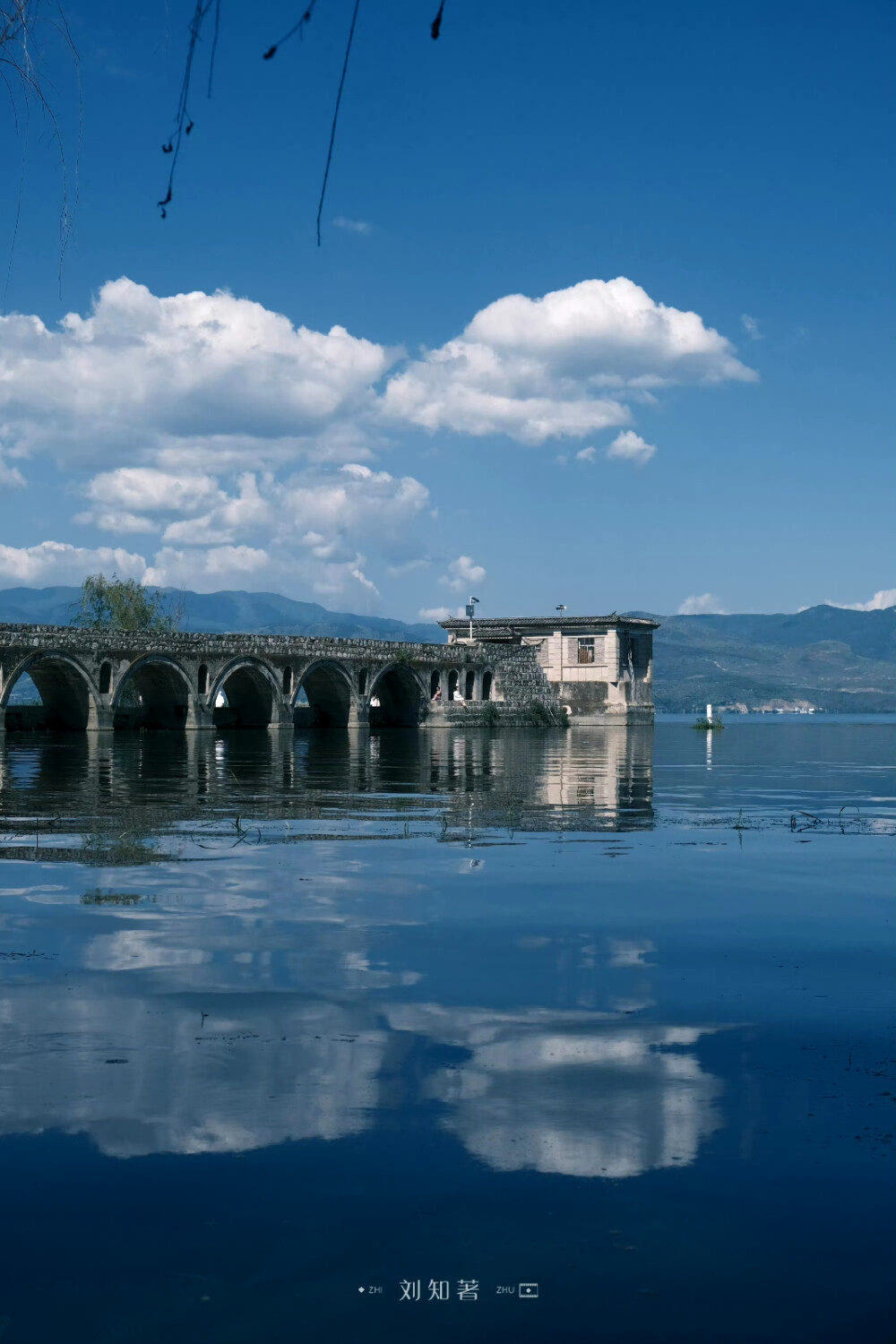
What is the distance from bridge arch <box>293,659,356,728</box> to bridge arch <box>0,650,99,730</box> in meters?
19.5

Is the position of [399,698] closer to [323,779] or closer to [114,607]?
[114,607]

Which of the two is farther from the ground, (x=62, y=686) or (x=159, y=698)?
(x=62, y=686)

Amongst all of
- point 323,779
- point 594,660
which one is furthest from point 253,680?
point 323,779

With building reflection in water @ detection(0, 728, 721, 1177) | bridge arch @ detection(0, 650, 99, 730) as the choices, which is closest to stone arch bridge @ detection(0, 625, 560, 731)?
bridge arch @ detection(0, 650, 99, 730)

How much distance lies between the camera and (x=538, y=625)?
128 meters

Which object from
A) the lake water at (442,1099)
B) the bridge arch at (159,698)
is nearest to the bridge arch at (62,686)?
the bridge arch at (159,698)

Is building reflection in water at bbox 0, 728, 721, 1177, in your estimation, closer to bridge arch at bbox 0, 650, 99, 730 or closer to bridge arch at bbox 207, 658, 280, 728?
bridge arch at bbox 0, 650, 99, 730

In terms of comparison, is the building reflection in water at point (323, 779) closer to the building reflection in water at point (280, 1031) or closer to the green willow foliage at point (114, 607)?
the building reflection in water at point (280, 1031)

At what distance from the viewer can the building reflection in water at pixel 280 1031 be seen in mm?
9211

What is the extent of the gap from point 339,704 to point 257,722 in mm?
7711

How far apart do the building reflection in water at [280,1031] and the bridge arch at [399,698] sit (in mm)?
84466

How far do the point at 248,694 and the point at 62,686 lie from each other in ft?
61.5

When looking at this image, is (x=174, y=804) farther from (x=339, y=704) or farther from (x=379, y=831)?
(x=339, y=704)

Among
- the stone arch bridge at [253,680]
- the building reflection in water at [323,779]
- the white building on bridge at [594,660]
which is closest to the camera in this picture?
the building reflection in water at [323,779]
